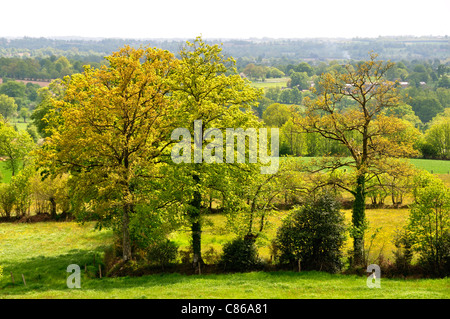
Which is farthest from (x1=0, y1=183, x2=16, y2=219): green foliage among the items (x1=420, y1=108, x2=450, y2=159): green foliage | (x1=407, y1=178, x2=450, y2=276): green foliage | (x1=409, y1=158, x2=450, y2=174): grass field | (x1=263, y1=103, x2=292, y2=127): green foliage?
(x1=420, y1=108, x2=450, y2=159): green foliage

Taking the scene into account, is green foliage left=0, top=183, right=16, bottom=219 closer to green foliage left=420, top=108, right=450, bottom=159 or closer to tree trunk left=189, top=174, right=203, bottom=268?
tree trunk left=189, top=174, right=203, bottom=268

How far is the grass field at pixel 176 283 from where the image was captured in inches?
913

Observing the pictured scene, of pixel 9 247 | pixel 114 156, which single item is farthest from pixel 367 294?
pixel 9 247

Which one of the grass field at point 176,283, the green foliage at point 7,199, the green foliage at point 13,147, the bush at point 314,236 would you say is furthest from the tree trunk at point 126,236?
the green foliage at point 13,147

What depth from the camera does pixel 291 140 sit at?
324ft

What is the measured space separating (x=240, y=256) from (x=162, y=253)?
5.51 m

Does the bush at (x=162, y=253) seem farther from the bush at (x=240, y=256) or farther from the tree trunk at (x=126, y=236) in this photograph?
the bush at (x=240, y=256)

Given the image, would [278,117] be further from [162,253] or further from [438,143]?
[162,253]

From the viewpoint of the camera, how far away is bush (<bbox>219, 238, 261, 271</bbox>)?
2898cm

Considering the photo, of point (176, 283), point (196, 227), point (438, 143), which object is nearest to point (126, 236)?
point (196, 227)

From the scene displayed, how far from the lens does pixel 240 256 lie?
1142 inches

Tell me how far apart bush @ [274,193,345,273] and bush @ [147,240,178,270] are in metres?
7.49

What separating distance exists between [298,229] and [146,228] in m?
11.1

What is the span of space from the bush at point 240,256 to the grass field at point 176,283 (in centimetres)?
91
